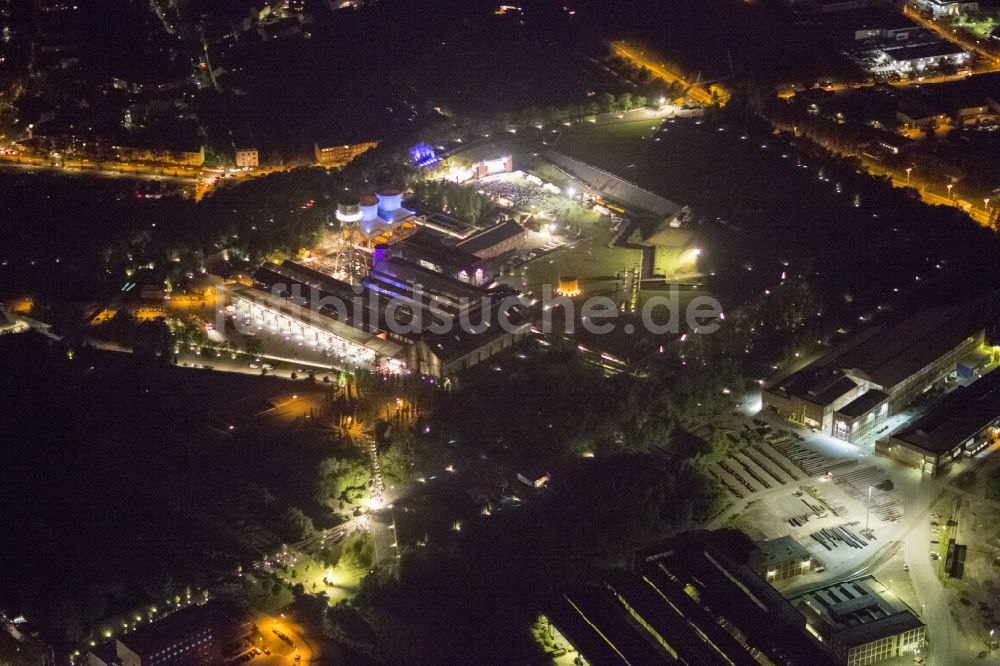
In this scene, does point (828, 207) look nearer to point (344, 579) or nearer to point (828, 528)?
point (828, 528)

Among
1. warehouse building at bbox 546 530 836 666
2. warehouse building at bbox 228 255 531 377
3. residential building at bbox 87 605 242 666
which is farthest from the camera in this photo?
warehouse building at bbox 228 255 531 377

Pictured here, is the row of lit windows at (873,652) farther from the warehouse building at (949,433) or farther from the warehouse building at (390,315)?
the warehouse building at (390,315)

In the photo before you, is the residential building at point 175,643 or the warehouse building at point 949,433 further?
the warehouse building at point 949,433

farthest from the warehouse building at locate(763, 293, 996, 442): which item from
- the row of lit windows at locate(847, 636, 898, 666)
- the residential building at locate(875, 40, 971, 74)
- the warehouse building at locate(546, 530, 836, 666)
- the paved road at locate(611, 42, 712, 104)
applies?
the residential building at locate(875, 40, 971, 74)

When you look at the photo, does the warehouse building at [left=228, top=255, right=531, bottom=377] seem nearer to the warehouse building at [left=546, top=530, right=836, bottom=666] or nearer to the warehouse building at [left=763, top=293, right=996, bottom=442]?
the warehouse building at [left=763, top=293, right=996, bottom=442]

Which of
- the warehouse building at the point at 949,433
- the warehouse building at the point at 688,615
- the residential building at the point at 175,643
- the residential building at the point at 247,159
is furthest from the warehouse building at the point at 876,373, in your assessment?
the residential building at the point at 247,159

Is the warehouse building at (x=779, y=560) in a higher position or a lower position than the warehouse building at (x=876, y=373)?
lower

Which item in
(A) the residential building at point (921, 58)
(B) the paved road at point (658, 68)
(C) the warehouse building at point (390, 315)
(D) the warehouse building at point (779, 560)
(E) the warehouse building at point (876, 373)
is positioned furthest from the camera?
(A) the residential building at point (921, 58)

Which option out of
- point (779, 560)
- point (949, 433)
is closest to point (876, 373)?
point (949, 433)

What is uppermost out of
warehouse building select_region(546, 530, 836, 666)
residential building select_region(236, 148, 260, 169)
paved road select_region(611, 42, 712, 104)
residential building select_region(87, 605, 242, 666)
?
paved road select_region(611, 42, 712, 104)

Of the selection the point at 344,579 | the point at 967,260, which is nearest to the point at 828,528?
the point at 344,579

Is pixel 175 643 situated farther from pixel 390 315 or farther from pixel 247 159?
pixel 247 159
